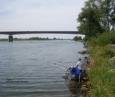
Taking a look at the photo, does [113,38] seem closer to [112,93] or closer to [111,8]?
[111,8]

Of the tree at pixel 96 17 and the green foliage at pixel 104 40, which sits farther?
the tree at pixel 96 17

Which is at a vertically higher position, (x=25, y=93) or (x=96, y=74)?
(x=96, y=74)

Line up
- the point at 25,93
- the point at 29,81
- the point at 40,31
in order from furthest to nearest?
the point at 40,31 < the point at 29,81 < the point at 25,93

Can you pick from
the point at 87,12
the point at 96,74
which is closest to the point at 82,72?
the point at 96,74

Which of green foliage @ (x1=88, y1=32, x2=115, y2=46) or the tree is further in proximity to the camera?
the tree

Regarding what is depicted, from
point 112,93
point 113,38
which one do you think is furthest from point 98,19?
point 112,93

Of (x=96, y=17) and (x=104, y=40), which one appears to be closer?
(x=104, y=40)

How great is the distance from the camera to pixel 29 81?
2912 cm

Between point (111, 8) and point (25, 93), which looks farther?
point (111, 8)

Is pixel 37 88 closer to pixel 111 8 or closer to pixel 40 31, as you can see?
pixel 111 8

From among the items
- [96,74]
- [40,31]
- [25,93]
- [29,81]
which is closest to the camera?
[96,74]

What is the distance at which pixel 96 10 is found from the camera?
Answer: 291ft

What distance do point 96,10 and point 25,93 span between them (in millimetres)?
67547

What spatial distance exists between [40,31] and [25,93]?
120m
